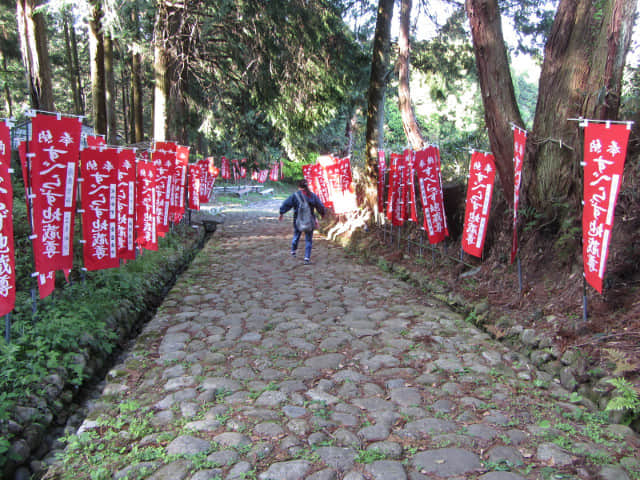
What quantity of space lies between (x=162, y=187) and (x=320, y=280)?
12.6ft

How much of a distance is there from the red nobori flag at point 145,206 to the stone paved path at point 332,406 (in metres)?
2.04

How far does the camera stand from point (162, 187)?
9.61m

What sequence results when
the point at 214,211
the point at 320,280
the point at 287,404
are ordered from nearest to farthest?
1. the point at 287,404
2. the point at 320,280
3. the point at 214,211

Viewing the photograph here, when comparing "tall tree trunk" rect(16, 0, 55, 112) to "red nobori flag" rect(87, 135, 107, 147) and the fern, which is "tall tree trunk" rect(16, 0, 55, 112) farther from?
the fern

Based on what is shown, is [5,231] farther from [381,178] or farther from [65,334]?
[381,178]

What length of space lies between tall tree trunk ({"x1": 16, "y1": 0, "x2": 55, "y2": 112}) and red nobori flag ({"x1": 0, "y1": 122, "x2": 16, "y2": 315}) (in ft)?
16.8

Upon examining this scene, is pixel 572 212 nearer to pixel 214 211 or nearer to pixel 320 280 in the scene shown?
pixel 320 280

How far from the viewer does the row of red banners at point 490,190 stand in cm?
434

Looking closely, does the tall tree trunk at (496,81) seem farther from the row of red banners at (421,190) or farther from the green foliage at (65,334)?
the green foliage at (65,334)

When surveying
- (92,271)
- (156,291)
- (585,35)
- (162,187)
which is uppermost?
(585,35)

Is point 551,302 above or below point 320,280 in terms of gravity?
above

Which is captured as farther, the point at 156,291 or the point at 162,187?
the point at 162,187

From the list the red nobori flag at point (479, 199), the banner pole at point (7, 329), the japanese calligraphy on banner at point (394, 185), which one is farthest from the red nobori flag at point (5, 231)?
the japanese calligraphy on banner at point (394, 185)

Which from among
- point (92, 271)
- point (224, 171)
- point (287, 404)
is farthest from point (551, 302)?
point (224, 171)
